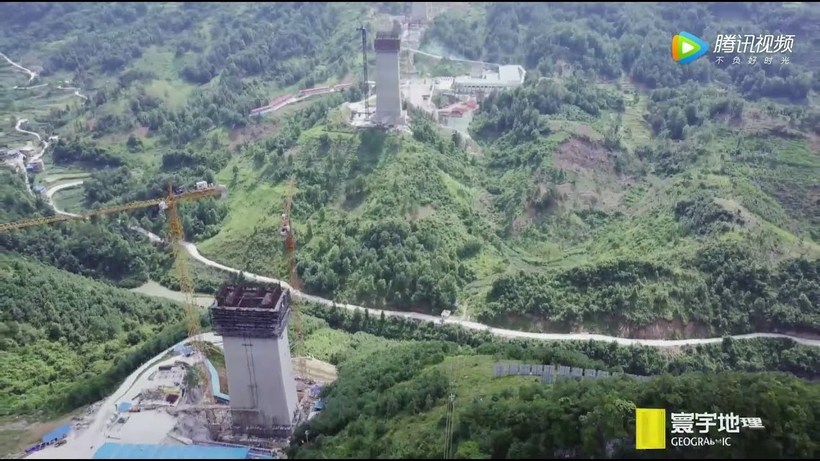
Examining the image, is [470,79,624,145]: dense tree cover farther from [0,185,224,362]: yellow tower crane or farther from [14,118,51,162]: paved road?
[14,118,51,162]: paved road

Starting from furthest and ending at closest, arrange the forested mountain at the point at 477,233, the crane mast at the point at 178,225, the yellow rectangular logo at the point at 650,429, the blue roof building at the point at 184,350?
1. the crane mast at the point at 178,225
2. the blue roof building at the point at 184,350
3. the forested mountain at the point at 477,233
4. the yellow rectangular logo at the point at 650,429

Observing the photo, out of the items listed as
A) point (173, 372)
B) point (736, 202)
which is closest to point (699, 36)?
point (736, 202)

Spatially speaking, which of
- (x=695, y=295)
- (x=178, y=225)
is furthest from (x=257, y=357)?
(x=695, y=295)

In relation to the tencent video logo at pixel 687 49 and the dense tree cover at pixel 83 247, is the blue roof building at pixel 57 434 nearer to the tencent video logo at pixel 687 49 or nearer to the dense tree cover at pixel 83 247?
the dense tree cover at pixel 83 247

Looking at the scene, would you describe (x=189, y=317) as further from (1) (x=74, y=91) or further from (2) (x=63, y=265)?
(1) (x=74, y=91)

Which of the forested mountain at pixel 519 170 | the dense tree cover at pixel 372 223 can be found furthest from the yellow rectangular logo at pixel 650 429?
the dense tree cover at pixel 372 223

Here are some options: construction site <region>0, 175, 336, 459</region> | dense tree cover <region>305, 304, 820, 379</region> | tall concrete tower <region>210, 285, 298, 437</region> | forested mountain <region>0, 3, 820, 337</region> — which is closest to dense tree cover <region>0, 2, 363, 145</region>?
forested mountain <region>0, 3, 820, 337</region>
